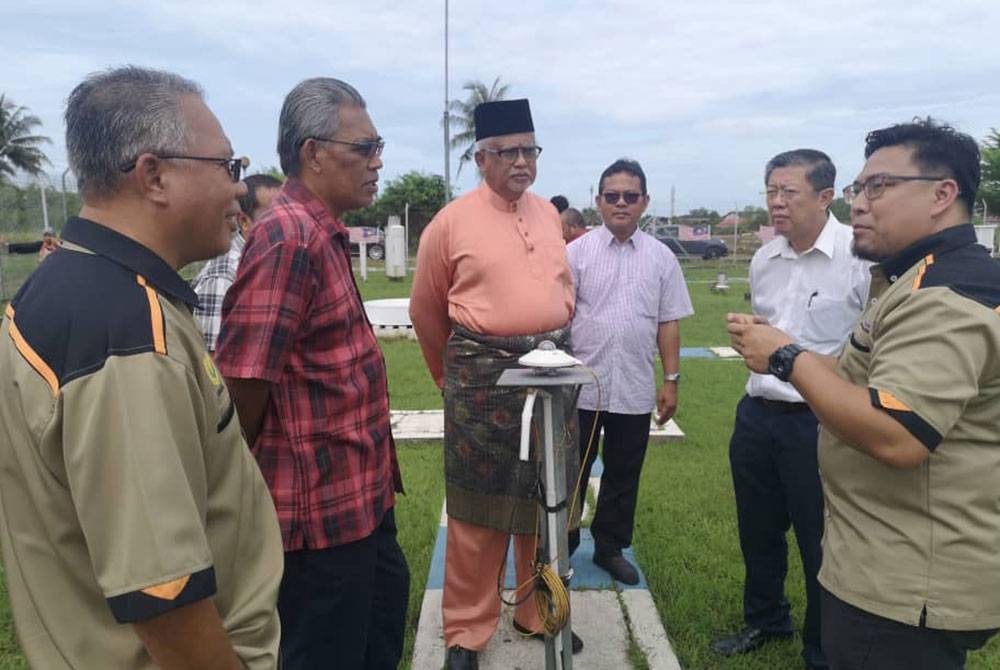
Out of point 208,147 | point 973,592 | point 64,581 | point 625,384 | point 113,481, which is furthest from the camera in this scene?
point 625,384

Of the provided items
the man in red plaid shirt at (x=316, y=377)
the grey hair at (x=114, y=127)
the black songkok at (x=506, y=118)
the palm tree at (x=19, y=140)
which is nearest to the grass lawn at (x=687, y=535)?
the man in red plaid shirt at (x=316, y=377)

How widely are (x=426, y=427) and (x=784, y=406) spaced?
11.7 feet

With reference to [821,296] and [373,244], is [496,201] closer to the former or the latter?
[821,296]

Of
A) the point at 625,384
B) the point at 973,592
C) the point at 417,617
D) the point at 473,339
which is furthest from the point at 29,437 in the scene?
the point at 625,384

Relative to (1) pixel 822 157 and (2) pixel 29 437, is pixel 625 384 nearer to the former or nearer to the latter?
(1) pixel 822 157

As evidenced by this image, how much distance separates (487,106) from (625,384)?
1496 millimetres

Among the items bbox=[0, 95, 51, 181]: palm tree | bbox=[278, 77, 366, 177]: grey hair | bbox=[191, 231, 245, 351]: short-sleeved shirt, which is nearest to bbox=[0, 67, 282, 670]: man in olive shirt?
bbox=[278, 77, 366, 177]: grey hair

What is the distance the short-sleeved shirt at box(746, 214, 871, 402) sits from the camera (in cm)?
275

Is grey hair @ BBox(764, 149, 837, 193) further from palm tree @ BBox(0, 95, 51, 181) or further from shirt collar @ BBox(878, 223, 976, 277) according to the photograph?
palm tree @ BBox(0, 95, 51, 181)

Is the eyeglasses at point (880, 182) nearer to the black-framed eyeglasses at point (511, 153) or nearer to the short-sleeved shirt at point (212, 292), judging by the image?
the black-framed eyeglasses at point (511, 153)

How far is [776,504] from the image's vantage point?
291cm

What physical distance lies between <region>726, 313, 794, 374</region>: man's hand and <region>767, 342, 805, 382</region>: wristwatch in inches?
1.1

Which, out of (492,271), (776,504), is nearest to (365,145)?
(492,271)

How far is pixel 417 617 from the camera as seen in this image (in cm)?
317
